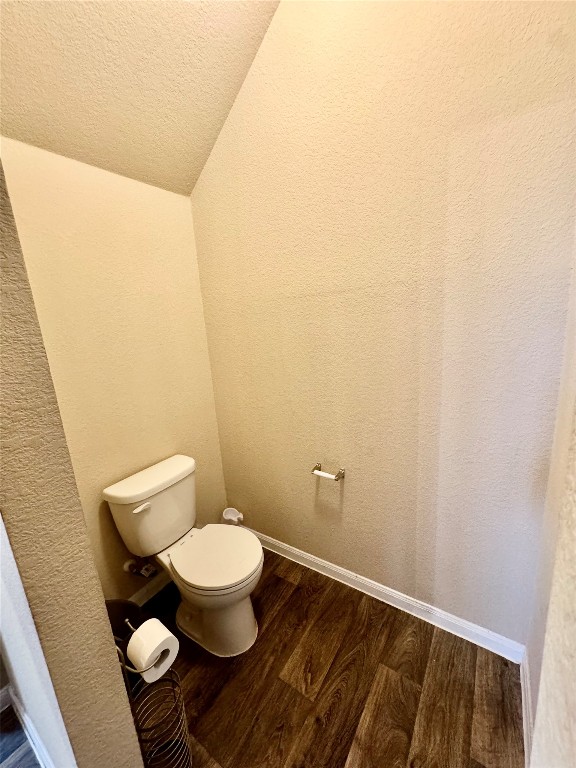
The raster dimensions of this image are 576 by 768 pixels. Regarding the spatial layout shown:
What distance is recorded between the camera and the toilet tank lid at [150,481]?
4.43 feet

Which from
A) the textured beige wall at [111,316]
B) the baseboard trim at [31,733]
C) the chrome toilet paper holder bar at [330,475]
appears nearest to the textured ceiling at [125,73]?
the textured beige wall at [111,316]

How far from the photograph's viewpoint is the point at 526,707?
105 cm

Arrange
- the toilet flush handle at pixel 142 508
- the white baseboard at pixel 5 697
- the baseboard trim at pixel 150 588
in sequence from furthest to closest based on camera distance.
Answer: the baseboard trim at pixel 150 588 → the toilet flush handle at pixel 142 508 → the white baseboard at pixel 5 697

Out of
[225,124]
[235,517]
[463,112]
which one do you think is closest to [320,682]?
[235,517]

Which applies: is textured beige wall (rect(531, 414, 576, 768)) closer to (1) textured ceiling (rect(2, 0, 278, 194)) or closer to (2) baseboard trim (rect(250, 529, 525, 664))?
(2) baseboard trim (rect(250, 529, 525, 664))

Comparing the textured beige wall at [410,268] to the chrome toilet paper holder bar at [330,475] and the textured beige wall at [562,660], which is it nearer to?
the chrome toilet paper holder bar at [330,475]

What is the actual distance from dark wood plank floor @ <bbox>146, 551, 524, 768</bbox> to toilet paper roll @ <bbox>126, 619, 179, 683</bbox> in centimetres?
54

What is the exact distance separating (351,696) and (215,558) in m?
0.71

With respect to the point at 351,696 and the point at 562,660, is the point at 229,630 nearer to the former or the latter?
the point at 351,696

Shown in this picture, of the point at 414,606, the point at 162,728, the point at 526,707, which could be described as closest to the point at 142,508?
the point at 162,728

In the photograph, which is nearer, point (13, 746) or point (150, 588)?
point (13, 746)

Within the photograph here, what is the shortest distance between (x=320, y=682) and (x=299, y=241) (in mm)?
1790

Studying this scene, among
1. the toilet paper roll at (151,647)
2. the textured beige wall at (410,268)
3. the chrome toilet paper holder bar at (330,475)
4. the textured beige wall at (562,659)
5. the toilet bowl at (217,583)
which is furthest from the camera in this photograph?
the chrome toilet paper holder bar at (330,475)

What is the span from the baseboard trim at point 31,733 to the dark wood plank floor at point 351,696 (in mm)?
460
